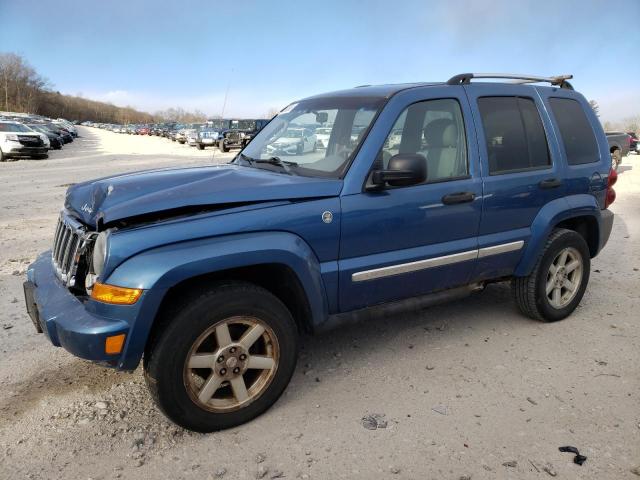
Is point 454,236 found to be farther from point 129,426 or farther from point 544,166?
point 129,426

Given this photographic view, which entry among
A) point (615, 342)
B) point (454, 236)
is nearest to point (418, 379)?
point (454, 236)

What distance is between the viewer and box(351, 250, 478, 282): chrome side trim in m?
3.07

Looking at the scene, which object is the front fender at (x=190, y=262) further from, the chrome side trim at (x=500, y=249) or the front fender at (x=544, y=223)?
the front fender at (x=544, y=223)

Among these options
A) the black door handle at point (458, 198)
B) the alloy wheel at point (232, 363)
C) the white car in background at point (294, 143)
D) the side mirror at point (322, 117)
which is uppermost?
the side mirror at point (322, 117)

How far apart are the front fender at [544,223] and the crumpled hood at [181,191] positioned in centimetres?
180

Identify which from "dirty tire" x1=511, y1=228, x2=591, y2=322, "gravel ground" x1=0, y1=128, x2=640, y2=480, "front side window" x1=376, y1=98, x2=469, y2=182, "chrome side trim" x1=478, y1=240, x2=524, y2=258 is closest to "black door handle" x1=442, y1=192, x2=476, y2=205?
"front side window" x1=376, y1=98, x2=469, y2=182

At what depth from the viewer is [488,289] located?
201 inches

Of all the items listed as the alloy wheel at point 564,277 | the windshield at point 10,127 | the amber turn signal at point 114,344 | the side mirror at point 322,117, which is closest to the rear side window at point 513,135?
the alloy wheel at point 564,277

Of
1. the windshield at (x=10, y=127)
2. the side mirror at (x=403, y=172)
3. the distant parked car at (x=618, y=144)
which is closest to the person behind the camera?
the side mirror at (x=403, y=172)

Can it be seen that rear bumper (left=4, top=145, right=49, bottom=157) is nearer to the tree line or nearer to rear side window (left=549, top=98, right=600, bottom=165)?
rear side window (left=549, top=98, right=600, bottom=165)

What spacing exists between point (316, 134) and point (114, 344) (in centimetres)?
197

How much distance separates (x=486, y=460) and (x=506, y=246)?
65.6 inches

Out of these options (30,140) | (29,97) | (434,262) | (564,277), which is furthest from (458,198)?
(29,97)

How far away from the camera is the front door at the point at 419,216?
119 inches
